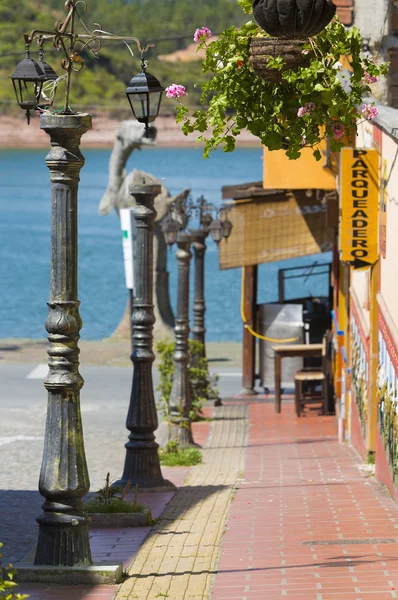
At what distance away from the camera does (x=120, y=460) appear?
15938 millimetres

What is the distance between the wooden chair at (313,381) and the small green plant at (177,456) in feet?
11.1

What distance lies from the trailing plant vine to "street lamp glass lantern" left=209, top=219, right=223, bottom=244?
12486mm

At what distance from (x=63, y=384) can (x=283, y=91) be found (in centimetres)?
218

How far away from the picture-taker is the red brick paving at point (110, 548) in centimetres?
754

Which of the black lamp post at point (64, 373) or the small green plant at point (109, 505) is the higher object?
the black lamp post at point (64, 373)

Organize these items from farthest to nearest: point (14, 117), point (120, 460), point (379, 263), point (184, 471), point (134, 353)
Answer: point (14, 117) → point (120, 460) → point (184, 471) → point (134, 353) → point (379, 263)

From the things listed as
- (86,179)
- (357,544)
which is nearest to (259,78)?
(357,544)

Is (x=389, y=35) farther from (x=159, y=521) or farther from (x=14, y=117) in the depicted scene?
(x=14, y=117)

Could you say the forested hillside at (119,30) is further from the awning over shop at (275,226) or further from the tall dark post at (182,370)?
the tall dark post at (182,370)

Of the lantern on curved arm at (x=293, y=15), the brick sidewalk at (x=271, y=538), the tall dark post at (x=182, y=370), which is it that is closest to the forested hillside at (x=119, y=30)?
the tall dark post at (x=182, y=370)

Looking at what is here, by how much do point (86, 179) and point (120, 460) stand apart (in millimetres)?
120180

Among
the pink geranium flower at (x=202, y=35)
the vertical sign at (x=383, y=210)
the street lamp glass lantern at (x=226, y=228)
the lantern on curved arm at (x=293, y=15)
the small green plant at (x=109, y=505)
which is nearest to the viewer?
the lantern on curved arm at (x=293, y=15)

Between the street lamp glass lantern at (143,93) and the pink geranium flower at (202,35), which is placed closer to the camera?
the pink geranium flower at (202,35)

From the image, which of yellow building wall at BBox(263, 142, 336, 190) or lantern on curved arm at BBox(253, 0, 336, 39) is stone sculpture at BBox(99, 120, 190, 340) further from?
lantern on curved arm at BBox(253, 0, 336, 39)
